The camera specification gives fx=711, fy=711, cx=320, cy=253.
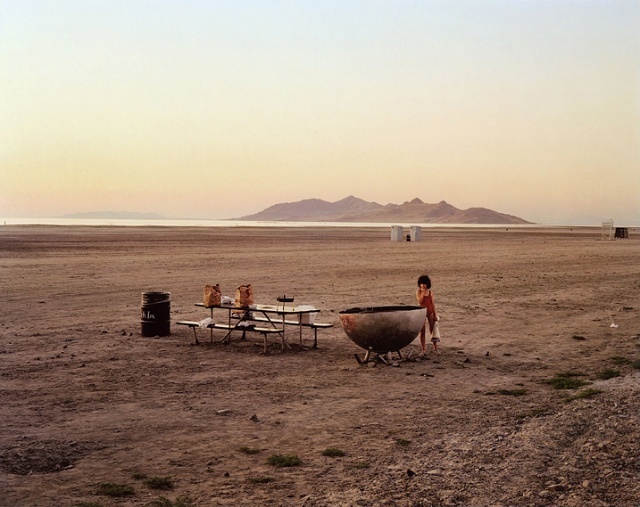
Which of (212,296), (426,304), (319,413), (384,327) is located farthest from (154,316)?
(319,413)

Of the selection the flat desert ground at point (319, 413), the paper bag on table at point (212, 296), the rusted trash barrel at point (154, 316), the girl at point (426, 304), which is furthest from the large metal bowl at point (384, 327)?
the rusted trash barrel at point (154, 316)

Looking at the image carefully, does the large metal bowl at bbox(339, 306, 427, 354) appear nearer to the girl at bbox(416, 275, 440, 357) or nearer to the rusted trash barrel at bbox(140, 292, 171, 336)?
the girl at bbox(416, 275, 440, 357)

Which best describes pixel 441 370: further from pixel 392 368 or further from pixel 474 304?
pixel 474 304

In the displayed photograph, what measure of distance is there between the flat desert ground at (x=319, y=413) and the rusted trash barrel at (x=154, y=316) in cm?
24

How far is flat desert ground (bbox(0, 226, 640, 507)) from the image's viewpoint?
591cm

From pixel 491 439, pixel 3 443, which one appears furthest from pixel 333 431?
pixel 3 443

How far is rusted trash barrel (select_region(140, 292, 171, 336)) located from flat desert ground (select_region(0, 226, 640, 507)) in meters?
0.24

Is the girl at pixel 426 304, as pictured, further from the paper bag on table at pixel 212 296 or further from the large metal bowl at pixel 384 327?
the paper bag on table at pixel 212 296

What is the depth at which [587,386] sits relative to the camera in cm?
941

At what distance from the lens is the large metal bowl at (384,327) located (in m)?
10.5

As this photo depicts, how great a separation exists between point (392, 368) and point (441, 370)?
2.37ft

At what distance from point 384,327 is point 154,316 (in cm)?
473

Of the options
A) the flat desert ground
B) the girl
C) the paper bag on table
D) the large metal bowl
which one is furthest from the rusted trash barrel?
the girl

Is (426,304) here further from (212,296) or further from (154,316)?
(154,316)
